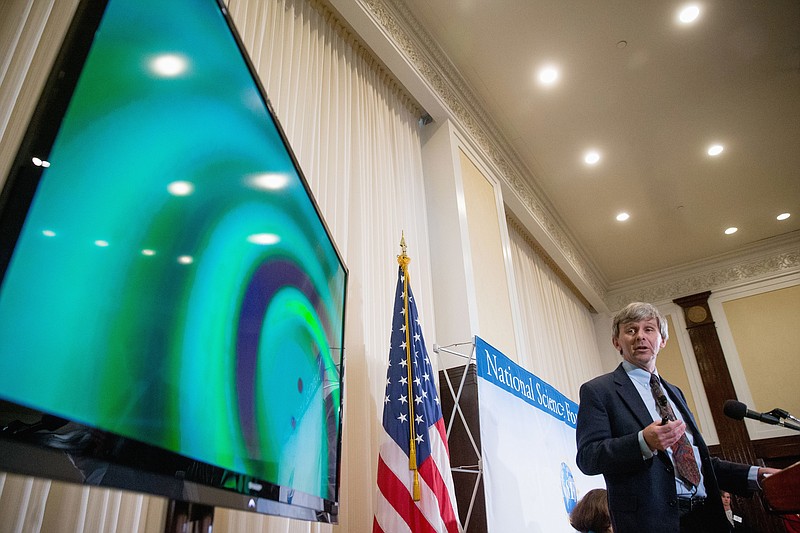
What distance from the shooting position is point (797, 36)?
4.80 metres

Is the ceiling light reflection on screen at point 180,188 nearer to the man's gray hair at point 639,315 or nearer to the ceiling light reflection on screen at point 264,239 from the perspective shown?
the ceiling light reflection on screen at point 264,239

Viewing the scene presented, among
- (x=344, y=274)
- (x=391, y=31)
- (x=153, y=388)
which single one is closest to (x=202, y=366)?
(x=153, y=388)

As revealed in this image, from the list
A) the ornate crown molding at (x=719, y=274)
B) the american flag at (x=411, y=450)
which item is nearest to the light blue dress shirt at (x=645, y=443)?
the american flag at (x=411, y=450)

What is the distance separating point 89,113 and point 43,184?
127 millimetres

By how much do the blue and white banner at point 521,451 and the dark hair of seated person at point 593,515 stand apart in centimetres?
51

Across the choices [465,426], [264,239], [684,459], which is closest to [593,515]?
[684,459]

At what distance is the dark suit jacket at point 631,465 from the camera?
1.74 m

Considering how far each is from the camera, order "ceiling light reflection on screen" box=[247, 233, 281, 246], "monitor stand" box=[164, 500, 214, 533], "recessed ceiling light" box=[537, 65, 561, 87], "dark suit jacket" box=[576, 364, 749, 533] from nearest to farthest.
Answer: "monitor stand" box=[164, 500, 214, 533], "ceiling light reflection on screen" box=[247, 233, 281, 246], "dark suit jacket" box=[576, 364, 749, 533], "recessed ceiling light" box=[537, 65, 561, 87]

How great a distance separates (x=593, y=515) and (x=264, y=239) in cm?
193

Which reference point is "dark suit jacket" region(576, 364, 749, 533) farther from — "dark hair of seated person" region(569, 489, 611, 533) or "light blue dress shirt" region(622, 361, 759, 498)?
"dark hair of seated person" region(569, 489, 611, 533)

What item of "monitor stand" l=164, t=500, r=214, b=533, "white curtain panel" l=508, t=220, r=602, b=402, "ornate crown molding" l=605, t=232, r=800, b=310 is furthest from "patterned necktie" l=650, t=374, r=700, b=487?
"ornate crown molding" l=605, t=232, r=800, b=310

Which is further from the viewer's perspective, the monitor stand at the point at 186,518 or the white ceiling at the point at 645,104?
the white ceiling at the point at 645,104

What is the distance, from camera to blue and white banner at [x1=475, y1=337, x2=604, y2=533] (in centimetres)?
286

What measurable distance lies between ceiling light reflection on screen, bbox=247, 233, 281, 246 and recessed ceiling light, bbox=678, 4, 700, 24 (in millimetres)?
4678
